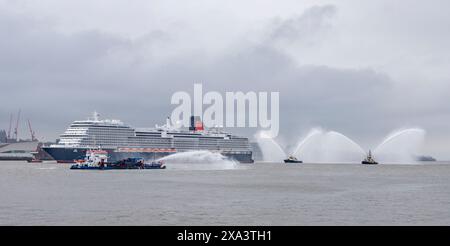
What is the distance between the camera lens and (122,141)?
492 ft

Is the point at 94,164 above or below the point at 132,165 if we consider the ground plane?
above

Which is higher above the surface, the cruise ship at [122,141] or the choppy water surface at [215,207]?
the cruise ship at [122,141]

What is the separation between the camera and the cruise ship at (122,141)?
142250mm

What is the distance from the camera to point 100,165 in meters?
103

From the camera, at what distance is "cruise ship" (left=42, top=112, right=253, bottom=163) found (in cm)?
14225

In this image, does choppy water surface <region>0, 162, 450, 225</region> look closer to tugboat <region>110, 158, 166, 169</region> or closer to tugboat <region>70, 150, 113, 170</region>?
tugboat <region>70, 150, 113, 170</region>

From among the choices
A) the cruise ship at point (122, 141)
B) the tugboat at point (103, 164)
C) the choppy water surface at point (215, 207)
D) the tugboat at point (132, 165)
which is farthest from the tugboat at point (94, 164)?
the choppy water surface at point (215, 207)

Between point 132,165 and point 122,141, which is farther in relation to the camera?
point 122,141

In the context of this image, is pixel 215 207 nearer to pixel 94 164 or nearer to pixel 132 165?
pixel 94 164

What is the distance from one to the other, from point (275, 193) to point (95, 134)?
106 m

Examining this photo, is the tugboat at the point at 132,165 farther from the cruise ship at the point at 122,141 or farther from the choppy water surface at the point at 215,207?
the choppy water surface at the point at 215,207

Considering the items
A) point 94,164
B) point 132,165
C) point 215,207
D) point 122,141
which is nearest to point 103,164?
point 94,164
